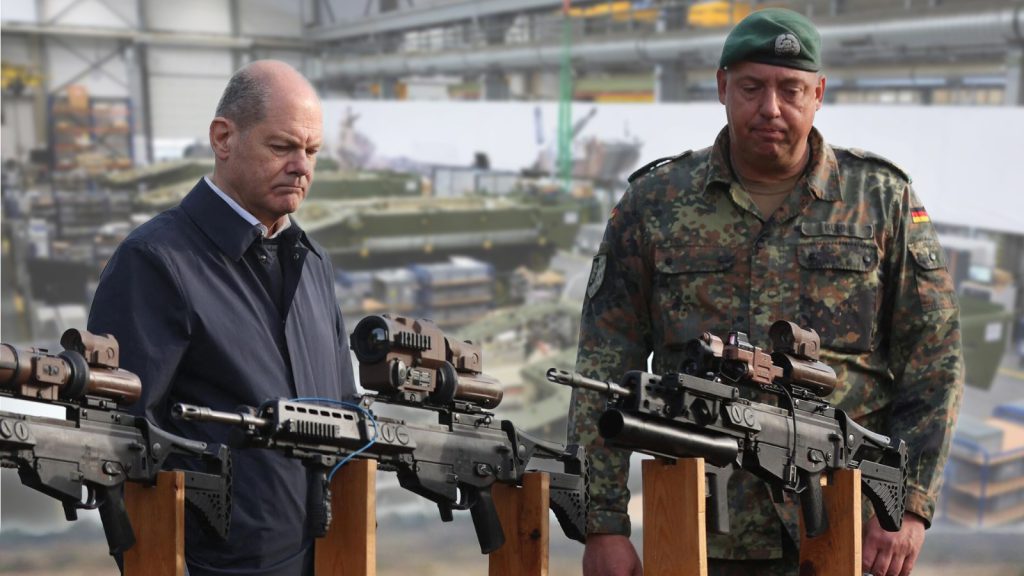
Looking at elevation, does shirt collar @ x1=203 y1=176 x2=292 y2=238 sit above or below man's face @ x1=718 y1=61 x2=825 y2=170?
below

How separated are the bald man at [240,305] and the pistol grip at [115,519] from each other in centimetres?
20

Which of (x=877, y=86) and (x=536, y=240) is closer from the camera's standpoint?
(x=877, y=86)

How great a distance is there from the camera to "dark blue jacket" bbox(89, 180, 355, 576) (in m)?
2.23

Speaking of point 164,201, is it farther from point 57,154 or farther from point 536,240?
point 536,240

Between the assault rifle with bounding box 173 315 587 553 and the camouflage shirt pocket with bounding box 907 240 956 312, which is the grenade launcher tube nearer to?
the assault rifle with bounding box 173 315 587 553

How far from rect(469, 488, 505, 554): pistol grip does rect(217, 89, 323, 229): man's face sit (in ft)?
2.18

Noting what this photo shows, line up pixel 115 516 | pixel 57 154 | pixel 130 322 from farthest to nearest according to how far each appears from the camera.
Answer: pixel 57 154 < pixel 130 322 < pixel 115 516

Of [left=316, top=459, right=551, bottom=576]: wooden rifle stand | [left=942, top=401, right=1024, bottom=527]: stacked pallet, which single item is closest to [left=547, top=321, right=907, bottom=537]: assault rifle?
→ [left=316, top=459, right=551, bottom=576]: wooden rifle stand

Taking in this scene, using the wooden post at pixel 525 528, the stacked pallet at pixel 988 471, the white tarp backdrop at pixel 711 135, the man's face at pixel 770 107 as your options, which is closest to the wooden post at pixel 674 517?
the wooden post at pixel 525 528

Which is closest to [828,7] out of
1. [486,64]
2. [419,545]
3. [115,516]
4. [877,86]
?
[877,86]

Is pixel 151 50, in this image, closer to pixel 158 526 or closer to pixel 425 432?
pixel 425 432

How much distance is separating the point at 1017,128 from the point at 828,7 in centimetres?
171

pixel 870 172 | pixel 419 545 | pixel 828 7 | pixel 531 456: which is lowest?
pixel 419 545

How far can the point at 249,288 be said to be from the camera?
7.73 ft
